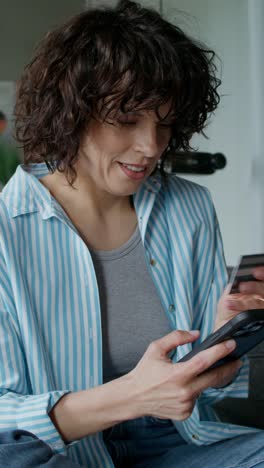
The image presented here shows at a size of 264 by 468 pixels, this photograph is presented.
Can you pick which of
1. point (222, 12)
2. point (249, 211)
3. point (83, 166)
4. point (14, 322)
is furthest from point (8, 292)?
point (222, 12)

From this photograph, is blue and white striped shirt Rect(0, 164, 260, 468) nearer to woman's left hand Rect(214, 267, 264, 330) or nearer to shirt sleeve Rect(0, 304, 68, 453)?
shirt sleeve Rect(0, 304, 68, 453)

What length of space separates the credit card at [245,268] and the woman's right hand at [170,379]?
12cm

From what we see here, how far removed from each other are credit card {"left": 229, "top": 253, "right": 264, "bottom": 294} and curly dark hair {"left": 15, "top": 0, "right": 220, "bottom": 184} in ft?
0.95

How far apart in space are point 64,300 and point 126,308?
12 cm

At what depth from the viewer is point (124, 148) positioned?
3.61 feet

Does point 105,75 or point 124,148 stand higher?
point 105,75

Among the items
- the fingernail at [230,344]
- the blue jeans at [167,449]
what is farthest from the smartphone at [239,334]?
the blue jeans at [167,449]

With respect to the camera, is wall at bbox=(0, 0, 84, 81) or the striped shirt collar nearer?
the striped shirt collar

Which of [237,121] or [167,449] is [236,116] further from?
[167,449]

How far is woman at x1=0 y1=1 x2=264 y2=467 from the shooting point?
1.05 metres

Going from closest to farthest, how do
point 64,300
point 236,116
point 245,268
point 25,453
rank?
point 25,453, point 245,268, point 64,300, point 236,116

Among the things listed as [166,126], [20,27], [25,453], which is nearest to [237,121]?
[20,27]

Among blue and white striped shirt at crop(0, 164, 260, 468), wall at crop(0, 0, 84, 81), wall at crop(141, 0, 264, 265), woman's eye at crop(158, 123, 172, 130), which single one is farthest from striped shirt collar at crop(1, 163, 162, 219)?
wall at crop(0, 0, 84, 81)

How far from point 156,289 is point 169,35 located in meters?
0.44
